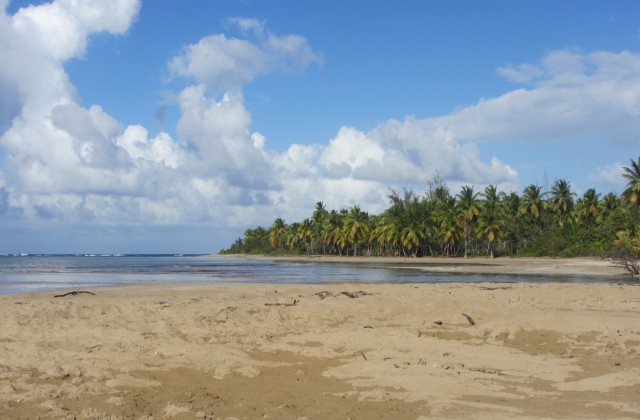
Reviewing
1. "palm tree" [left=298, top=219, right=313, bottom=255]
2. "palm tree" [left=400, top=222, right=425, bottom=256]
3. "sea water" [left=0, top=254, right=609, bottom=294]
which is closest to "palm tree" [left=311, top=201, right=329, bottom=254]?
"palm tree" [left=298, top=219, right=313, bottom=255]

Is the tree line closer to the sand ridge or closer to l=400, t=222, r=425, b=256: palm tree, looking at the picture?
l=400, t=222, r=425, b=256: palm tree

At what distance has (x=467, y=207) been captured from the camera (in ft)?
243

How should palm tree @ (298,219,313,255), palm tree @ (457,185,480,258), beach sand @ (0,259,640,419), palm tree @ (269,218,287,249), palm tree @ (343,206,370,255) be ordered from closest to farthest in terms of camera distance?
beach sand @ (0,259,640,419), palm tree @ (457,185,480,258), palm tree @ (343,206,370,255), palm tree @ (298,219,313,255), palm tree @ (269,218,287,249)

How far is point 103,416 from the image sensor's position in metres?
5.30

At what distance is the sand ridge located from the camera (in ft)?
18.4

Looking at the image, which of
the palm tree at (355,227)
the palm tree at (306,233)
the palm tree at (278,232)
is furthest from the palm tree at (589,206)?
the palm tree at (278,232)

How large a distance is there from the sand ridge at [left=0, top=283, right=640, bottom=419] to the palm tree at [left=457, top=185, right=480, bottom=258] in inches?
2461

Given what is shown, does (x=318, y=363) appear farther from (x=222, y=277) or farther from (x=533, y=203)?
(x=533, y=203)

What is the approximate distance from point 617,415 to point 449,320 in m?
5.45

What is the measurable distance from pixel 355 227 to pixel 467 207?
2076cm

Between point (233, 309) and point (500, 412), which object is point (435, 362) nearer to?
point (500, 412)

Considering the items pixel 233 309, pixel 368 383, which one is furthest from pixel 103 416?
pixel 233 309

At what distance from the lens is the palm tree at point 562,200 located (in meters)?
75.7

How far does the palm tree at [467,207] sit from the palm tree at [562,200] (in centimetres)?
1157
